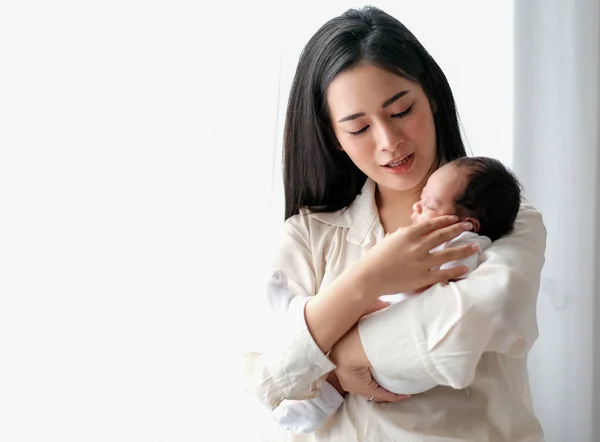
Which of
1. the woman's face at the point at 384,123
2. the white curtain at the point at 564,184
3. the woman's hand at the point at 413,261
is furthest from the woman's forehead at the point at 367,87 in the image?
the white curtain at the point at 564,184

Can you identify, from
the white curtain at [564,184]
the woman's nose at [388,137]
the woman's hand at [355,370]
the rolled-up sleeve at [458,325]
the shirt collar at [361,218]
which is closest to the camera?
the rolled-up sleeve at [458,325]

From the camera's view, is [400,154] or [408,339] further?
[400,154]

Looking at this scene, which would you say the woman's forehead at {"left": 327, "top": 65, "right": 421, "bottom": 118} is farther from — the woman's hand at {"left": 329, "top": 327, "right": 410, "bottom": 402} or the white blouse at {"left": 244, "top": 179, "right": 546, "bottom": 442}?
the woman's hand at {"left": 329, "top": 327, "right": 410, "bottom": 402}

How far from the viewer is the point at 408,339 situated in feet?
4.77

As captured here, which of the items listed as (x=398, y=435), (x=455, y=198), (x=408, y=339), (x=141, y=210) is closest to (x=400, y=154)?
(x=455, y=198)

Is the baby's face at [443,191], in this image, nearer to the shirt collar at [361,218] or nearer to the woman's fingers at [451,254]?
the woman's fingers at [451,254]

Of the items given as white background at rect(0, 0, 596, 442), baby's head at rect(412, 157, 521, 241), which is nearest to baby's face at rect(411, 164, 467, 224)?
baby's head at rect(412, 157, 521, 241)

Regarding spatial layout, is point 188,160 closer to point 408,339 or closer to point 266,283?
point 266,283

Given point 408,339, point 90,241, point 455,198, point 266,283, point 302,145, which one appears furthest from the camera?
point 90,241

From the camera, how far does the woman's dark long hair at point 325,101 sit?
170 centimetres

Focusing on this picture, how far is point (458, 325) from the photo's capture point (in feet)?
4.63

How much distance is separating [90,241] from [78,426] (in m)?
0.48

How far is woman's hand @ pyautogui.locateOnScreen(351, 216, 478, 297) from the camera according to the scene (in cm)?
149

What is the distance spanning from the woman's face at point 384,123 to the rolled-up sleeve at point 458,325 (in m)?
0.28
